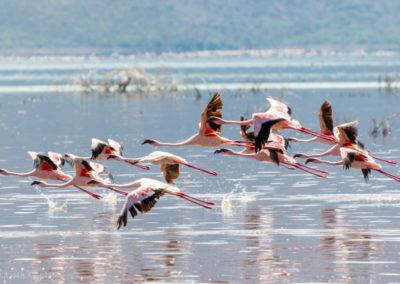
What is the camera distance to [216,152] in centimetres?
1820

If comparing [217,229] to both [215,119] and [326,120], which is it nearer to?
[326,120]

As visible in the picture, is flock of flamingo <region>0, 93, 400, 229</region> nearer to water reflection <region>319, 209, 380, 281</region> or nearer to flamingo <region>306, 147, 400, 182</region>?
flamingo <region>306, 147, 400, 182</region>

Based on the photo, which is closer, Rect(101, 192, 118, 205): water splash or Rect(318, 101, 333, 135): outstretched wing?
Rect(318, 101, 333, 135): outstretched wing

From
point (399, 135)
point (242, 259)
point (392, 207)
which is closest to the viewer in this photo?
point (242, 259)

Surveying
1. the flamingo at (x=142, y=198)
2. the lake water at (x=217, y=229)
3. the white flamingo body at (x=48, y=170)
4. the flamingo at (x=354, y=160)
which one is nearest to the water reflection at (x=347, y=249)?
the lake water at (x=217, y=229)

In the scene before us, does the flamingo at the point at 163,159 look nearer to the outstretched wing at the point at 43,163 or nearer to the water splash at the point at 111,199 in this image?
the outstretched wing at the point at 43,163

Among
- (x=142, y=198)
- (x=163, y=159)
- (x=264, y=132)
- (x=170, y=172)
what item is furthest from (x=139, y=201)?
(x=170, y=172)

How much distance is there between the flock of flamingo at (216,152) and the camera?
1619 centimetres

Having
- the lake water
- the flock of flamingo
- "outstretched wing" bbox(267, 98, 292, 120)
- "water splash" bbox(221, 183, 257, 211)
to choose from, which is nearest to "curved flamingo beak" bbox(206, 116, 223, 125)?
the flock of flamingo

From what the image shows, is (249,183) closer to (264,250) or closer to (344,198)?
(344,198)

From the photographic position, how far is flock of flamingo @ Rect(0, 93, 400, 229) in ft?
53.1

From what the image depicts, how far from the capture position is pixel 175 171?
1834 cm

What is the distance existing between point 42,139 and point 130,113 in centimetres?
1399

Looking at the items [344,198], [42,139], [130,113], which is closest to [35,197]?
[344,198]
